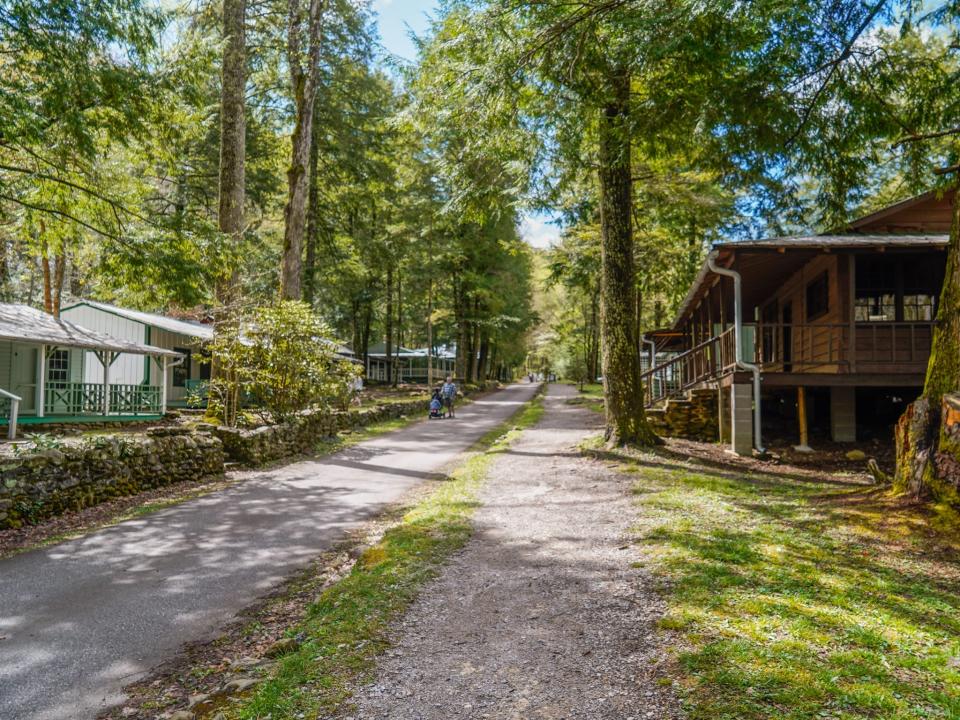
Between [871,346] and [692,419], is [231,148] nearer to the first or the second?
[692,419]

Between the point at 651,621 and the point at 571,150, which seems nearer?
the point at 651,621

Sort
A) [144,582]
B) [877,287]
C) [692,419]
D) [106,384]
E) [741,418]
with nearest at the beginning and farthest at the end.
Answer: [144,582] < [741,418] < [877,287] < [692,419] < [106,384]

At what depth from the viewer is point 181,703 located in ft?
10.6

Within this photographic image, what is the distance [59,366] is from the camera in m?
20.7

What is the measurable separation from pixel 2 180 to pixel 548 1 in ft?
26.5

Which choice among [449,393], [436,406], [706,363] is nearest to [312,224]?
[449,393]

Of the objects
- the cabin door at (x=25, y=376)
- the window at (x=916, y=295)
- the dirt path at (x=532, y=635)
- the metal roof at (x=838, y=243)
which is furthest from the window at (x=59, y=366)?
the window at (x=916, y=295)

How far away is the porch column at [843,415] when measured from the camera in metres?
13.4

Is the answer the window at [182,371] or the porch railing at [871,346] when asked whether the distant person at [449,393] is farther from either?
the porch railing at [871,346]

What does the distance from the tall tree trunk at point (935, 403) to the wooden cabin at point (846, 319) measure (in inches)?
221

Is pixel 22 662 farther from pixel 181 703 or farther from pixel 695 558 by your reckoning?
pixel 695 558

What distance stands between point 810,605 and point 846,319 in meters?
10.8

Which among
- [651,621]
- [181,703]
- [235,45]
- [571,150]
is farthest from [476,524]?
[235,45]

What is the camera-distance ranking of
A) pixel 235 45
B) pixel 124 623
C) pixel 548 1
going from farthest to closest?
1. pixel 235 45
2. pixel 548 1
3. pixel 124 623
